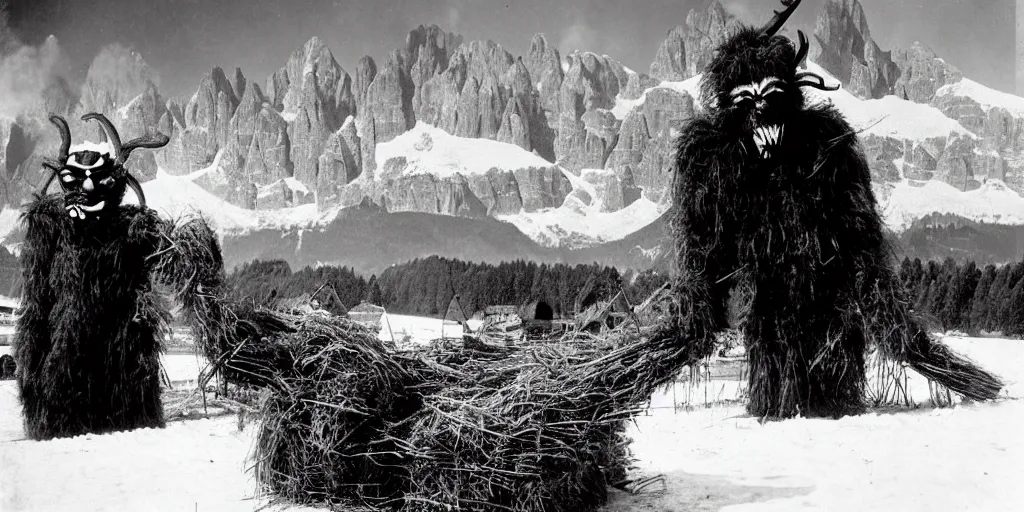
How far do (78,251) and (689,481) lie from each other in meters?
9.34

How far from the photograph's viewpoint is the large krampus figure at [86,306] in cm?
1087

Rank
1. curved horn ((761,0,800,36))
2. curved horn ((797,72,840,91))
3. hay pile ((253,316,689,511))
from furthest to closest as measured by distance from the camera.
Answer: curved horn ((797,72,840,91)), curved horn ((761,0,800,36)), hay pile ((253,316,689,511))

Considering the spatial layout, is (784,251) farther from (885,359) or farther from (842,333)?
(885,359)

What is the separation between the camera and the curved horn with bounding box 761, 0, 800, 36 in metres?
9.77

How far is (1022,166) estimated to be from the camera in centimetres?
15975

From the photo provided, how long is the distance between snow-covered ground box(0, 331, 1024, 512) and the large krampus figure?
61cm

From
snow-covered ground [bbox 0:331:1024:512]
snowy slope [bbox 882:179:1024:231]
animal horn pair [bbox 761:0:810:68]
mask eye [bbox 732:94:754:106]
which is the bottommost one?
snow-covered ground [bbox 0:331:1024:512]

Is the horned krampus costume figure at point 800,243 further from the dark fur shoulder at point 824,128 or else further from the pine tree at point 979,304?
the pine tree at point 979,304

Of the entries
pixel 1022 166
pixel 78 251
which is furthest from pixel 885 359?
pixel 1022 166

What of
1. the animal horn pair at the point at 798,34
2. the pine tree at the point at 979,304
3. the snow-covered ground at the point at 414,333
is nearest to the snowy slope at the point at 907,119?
the pine tree at the point at 979,304

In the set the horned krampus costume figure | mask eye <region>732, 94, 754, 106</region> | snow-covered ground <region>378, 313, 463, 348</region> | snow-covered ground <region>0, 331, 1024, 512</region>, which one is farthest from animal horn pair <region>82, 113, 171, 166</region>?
mask eye <region>732, 94, 754, 106</region>

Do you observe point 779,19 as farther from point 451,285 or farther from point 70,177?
point 451,285

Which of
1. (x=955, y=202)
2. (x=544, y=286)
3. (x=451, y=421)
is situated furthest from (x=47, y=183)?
(x=955, y=202)

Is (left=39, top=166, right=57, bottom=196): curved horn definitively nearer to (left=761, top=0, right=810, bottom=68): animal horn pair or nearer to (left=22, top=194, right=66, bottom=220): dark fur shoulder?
(left=22, top=194, right=66, bottom=220): dark fur shoulder
